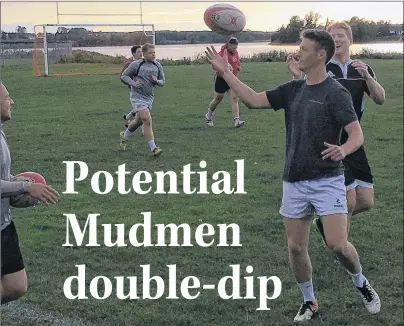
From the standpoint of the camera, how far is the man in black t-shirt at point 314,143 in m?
4.55

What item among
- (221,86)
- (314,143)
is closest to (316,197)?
(314,143)

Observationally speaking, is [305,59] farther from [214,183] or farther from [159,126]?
[159,126]

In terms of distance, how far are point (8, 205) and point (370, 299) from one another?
2782mm

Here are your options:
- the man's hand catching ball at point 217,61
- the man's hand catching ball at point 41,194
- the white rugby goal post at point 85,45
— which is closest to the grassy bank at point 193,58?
the white rugby goal post at point 85,45

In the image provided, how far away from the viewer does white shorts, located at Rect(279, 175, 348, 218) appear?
4621mm

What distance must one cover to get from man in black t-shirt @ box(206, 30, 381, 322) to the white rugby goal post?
26573 mm

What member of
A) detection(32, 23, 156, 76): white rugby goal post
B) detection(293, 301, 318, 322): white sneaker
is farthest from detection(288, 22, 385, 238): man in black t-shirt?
detection(32, 23, 156, 76): white rugby goal post

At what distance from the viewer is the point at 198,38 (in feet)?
78.7

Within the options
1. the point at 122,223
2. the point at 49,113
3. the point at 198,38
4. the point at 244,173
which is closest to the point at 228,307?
the point at 122,223

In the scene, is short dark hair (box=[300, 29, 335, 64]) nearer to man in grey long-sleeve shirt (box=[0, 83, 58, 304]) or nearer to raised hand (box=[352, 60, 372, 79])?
raised hand (box=[352, 60, 372, 79])

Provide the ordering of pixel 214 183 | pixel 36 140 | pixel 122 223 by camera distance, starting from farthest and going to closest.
A: pixel 36 140
pixel 214 183
pixel 122 223

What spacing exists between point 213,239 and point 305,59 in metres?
2.70

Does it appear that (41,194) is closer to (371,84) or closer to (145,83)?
(371,84)

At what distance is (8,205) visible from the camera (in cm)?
397
